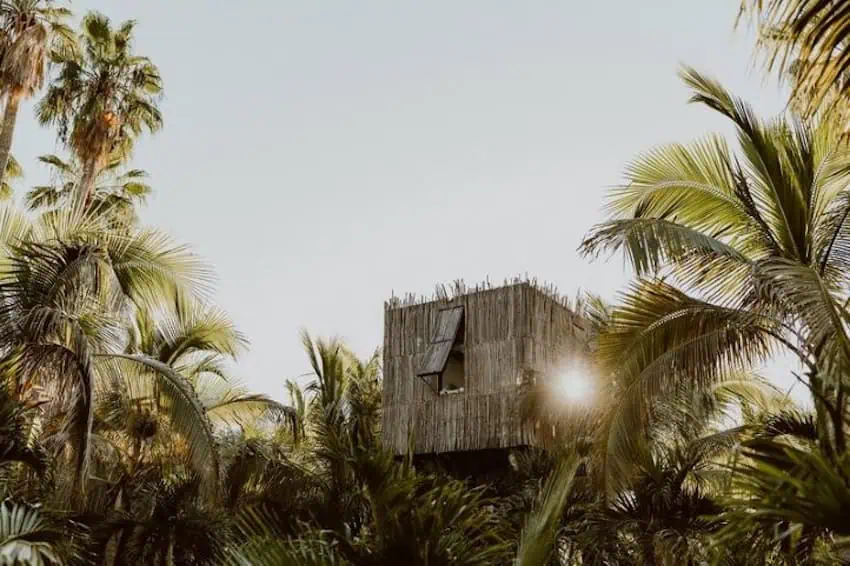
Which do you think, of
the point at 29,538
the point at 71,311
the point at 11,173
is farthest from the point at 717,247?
the point at 11,173

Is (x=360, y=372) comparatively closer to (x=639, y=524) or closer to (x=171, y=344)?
(x=171, y=344)

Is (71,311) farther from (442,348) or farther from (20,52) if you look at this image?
(442,348)

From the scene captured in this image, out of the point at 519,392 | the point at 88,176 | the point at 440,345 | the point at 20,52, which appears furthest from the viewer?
the point at 440,345

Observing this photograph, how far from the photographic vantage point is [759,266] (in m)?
8.68

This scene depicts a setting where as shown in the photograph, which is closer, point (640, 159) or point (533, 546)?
point (533, 546)

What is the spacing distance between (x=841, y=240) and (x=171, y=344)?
12.9 meters

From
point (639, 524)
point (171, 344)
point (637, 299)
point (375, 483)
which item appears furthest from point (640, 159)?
point (171, 344)

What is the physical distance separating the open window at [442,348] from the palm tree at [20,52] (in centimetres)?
965

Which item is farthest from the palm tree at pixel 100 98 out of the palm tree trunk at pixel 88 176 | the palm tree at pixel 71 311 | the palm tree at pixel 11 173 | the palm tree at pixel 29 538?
the palm tree at pixel 29 538

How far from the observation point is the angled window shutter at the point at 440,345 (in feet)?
72.7

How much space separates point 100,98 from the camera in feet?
61.4

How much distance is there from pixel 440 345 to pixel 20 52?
33.8ft

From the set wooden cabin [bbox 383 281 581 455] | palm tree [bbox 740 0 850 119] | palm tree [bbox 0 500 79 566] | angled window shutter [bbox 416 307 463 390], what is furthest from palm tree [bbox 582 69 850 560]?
angled window shutter [bbox 416 307 463 390]

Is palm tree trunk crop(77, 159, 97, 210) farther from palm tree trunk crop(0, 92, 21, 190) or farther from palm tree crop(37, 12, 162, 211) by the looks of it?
palm tree trunk crop(0, 92, 21, 190)
